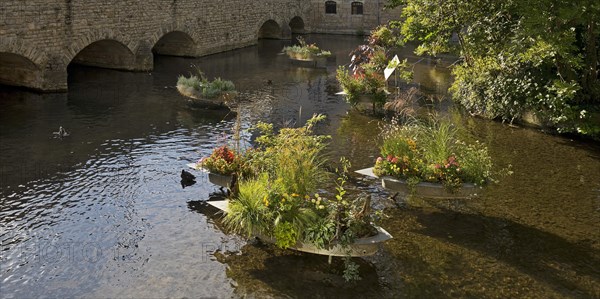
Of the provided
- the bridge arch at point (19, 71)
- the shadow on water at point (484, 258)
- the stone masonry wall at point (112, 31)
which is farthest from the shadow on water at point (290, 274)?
the bridge arch at point (19, 71)

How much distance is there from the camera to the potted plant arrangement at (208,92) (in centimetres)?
1992

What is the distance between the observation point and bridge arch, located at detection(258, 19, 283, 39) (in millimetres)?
41600

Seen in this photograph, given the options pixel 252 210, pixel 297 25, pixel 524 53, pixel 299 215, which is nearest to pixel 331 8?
pixel 297 25

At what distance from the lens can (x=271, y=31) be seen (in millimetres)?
42031

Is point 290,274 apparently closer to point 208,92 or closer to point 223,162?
point 223,162

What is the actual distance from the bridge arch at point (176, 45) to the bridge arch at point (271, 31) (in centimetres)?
1080

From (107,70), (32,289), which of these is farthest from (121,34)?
(32,289)

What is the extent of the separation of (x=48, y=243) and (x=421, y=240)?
6.13 metres

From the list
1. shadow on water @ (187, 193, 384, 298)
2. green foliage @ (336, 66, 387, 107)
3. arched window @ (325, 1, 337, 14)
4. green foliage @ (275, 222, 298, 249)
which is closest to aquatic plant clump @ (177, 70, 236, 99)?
green foliage @ (336, 66, 387, 107)

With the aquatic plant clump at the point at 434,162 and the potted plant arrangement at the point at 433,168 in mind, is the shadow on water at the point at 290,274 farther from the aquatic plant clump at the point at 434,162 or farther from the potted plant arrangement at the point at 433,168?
the aquatic plant clump at the point at 434,162

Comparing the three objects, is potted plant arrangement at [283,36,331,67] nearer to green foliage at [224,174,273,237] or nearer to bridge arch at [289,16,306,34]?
bridge arch at [289,16,306,34]

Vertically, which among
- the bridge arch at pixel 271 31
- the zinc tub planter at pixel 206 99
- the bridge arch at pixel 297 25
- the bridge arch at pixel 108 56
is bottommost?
the zinc tub planter at pixel 206 99

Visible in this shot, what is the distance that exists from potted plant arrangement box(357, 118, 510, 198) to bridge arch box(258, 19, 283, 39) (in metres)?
30.2

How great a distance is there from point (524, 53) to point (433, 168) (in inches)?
300
